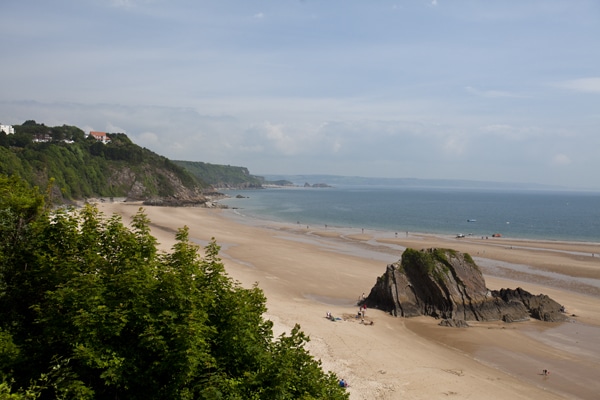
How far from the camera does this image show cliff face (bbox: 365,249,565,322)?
3262 centimetres

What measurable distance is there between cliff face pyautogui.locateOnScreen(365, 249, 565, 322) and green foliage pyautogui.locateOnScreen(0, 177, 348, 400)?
70.2ft

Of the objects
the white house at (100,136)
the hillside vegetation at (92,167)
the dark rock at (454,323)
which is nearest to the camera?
the dark rock at (454,323)

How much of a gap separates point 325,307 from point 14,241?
2328 centimetres

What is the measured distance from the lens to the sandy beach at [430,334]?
2141 cm

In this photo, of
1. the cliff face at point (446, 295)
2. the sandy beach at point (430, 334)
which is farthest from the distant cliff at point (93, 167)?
the cliff face at point (446, 295)

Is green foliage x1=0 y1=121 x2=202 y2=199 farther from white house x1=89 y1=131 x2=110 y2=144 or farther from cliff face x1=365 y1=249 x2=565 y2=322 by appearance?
cliff face x1=365 y1=249 x2=565 y2=322

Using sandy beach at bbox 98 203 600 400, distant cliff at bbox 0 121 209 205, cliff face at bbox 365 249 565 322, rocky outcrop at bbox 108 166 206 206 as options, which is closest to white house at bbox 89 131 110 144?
distant cliff at bbox 0 121 209 205

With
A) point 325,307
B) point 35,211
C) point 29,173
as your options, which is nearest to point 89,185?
point 29,173

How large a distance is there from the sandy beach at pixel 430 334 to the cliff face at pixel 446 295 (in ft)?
3.53

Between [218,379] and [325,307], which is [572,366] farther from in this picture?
[218,379]

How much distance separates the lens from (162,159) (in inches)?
6658

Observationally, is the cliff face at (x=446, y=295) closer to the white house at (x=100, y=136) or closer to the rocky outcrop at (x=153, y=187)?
the rocky outcrop at (x=153, y=187)

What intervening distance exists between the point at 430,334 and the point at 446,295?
4647mm

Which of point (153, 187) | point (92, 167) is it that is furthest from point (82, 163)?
point (153, 187)
